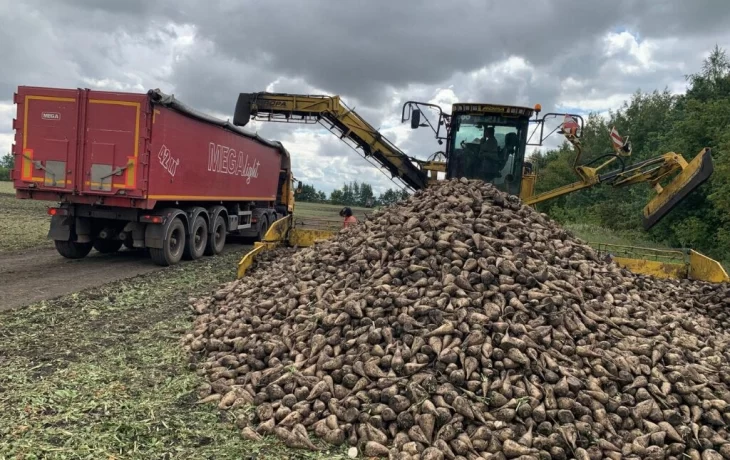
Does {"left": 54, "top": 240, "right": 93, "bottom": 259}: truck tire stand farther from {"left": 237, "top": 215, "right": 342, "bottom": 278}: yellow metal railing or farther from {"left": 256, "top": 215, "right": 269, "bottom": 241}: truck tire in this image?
{"left": 256, "top": 215, "right": 269, "bottom": 241}: truck tire

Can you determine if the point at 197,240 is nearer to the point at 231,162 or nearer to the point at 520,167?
the point at 231,162

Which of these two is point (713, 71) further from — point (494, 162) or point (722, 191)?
point (494, 162)

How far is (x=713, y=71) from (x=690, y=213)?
948cm

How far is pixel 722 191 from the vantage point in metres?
17.7

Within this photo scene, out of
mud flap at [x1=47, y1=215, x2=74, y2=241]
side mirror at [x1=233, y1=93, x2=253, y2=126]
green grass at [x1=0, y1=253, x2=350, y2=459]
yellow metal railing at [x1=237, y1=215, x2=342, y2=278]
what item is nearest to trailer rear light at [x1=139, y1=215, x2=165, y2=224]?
mud flap at [x1=47, y1=215, x2=74, y2=241]

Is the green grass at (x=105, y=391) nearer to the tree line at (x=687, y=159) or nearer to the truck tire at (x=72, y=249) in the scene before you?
the truck tire at (x=72, y=249)

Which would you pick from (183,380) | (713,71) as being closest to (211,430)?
(183,380)

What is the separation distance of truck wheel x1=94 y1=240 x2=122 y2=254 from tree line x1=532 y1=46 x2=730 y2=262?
1176 centimetres

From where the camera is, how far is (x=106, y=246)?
464 inches

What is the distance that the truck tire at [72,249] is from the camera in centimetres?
1067

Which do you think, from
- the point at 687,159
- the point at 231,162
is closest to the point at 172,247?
the point at 231,162

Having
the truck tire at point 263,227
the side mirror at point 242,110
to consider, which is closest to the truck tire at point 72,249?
the side mirror at point 242,110

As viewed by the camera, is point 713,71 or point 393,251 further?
point 713,71

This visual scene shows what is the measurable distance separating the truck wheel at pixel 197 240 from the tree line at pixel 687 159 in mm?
9781
